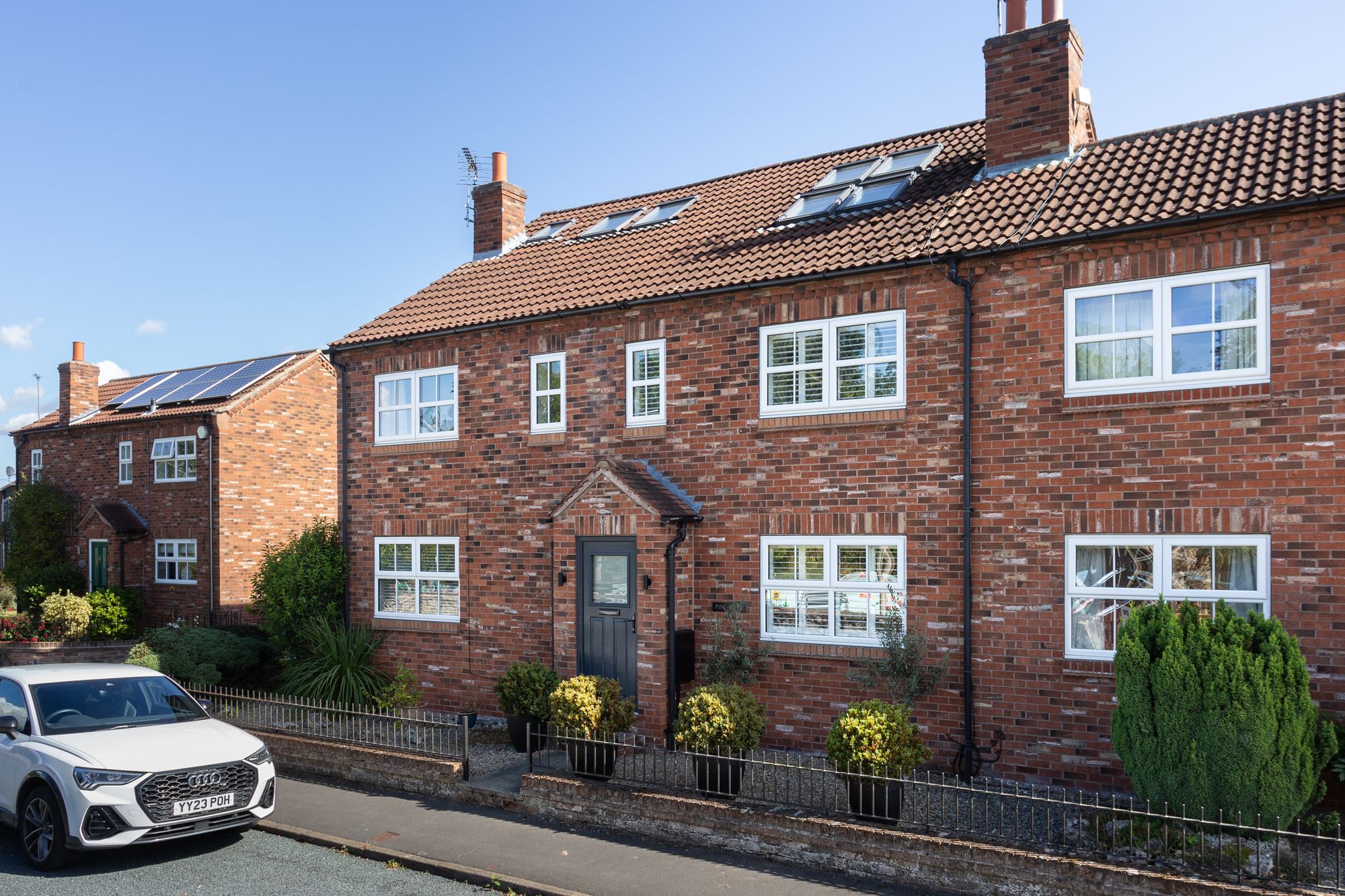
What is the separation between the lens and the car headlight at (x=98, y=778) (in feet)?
25.4

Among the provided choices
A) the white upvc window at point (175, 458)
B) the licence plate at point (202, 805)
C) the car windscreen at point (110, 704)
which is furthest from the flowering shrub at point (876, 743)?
the white upvc window at point (175, 458)

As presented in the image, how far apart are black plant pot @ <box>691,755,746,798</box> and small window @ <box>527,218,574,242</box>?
1142cm

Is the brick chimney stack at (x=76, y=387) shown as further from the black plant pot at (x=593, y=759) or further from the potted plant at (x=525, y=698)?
the black plant pot at (x=593, y=759)

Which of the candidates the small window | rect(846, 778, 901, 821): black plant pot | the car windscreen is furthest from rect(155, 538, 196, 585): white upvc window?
rect(846, 778, 901, 821): black plant pot

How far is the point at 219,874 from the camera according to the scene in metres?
7.91

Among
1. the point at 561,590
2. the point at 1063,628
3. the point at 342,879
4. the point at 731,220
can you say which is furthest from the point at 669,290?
the point at 342,879

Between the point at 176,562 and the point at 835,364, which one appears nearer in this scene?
the point at 835,364

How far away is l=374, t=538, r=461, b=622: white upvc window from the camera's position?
1445cm

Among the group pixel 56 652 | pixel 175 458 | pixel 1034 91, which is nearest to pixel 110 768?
pixel 1034 91

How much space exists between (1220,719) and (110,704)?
9897mm

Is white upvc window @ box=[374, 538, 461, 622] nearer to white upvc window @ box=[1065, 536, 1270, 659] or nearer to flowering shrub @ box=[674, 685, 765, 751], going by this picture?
flowering shrub @ box=[674, 685, 765, 751]

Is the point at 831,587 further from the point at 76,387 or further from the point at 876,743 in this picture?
the point at 76,387

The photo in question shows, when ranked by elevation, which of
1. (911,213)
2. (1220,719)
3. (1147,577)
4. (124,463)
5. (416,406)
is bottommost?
(1220,719)

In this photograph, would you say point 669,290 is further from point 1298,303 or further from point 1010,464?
point 1298,303
